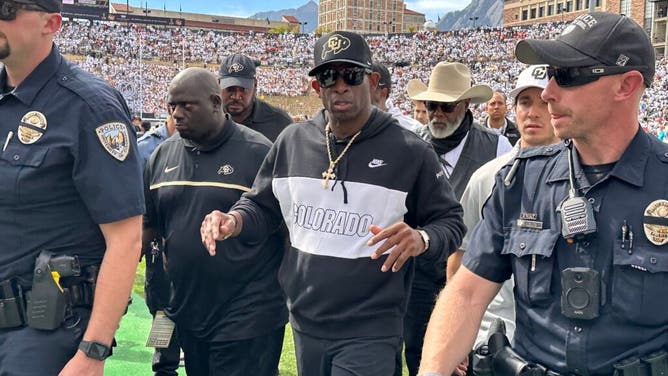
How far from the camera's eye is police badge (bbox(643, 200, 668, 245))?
201 centimetres

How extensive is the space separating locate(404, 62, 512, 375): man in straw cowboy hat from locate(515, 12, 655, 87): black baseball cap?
2.32 metres

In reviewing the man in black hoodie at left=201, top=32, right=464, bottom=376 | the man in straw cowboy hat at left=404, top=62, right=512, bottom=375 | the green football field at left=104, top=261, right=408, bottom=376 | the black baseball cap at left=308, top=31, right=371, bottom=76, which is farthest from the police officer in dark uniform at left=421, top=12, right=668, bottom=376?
the green football field at left=104, top=261, right=408, bottom=376

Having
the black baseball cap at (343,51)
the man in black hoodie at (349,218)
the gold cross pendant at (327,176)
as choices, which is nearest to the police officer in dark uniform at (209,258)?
the man in black hoodie at (349,218)

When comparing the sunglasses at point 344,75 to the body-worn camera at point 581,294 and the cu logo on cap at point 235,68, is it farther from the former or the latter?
the cu logo on cap at point 235,68

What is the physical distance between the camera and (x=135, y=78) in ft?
165

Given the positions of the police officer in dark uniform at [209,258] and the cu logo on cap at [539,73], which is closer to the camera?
the cu logo on cap at [539,73]

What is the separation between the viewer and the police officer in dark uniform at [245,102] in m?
5.70

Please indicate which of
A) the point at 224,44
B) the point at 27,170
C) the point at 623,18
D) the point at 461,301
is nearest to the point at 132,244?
the point at 27,170

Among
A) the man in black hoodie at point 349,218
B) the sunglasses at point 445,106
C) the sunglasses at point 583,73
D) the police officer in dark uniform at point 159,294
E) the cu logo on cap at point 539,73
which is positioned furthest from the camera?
the sunglasses at point 445,106

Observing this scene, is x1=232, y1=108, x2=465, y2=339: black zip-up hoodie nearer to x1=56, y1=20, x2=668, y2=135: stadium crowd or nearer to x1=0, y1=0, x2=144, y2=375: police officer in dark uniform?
x1=0, y1=0, x2=144, y2=375: police officer in dark uniform

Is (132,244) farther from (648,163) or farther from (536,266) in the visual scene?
(648,163)

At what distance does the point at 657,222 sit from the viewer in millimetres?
2020

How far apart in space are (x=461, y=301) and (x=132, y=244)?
1208 mm

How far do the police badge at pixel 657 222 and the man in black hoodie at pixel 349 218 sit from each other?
1.11 m
